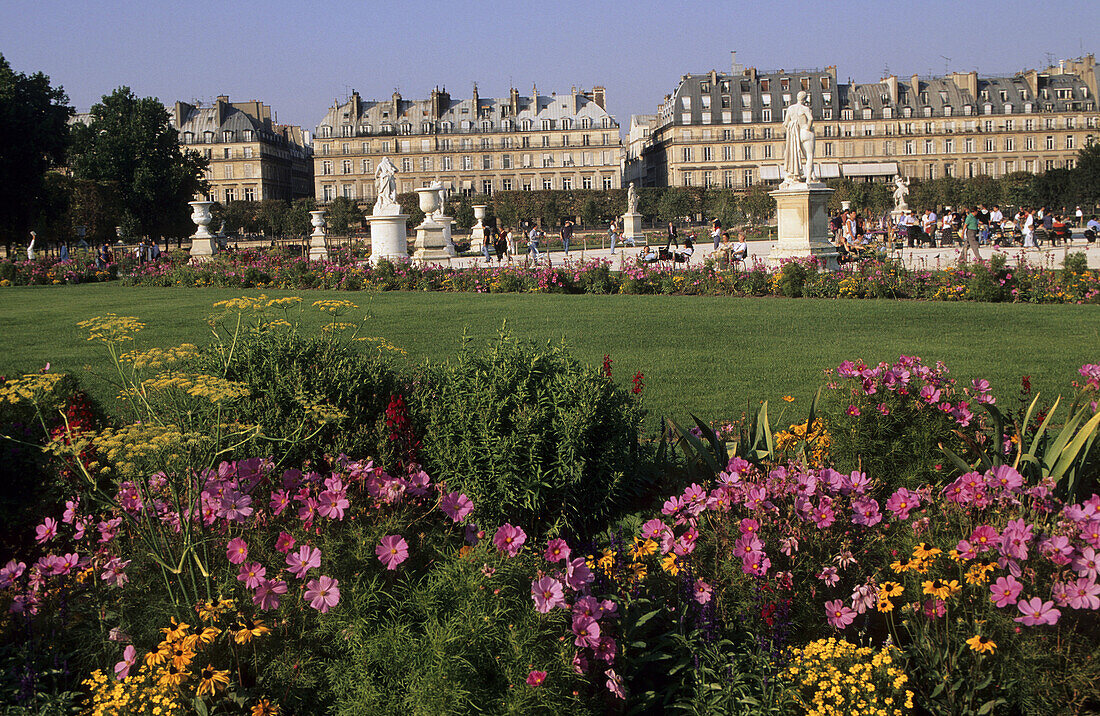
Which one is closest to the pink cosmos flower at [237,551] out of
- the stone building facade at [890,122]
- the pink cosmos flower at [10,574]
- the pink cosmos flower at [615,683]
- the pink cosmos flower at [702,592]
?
the pink cosmos flower at [10,574]

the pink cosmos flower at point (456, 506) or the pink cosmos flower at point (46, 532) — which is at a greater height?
the pink cosmos flower at point (456, 506)

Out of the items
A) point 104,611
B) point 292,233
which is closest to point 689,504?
point 104,611

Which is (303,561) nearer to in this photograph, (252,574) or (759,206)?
(252,574)

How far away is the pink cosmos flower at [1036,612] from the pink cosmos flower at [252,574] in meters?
2.25

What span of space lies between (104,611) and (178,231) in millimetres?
58959

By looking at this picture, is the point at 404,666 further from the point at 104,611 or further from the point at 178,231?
the point at 178,231

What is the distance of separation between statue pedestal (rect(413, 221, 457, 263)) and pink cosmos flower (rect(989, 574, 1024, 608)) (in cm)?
2636

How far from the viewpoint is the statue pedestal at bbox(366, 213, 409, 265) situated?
25109 millimetres

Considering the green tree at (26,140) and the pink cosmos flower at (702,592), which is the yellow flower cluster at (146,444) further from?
the green tree at (26,140)

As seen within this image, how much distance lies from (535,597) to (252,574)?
936 mm

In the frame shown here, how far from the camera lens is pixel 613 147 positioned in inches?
3627

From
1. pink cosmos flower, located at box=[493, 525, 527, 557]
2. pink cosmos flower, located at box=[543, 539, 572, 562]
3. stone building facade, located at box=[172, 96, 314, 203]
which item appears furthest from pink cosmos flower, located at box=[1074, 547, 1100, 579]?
stone building facade, located at box=[172, 96, 314, 203]

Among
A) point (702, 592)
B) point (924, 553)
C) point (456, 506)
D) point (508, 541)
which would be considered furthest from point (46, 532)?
point (924, 553)

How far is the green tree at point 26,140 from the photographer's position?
3086 centimetres
